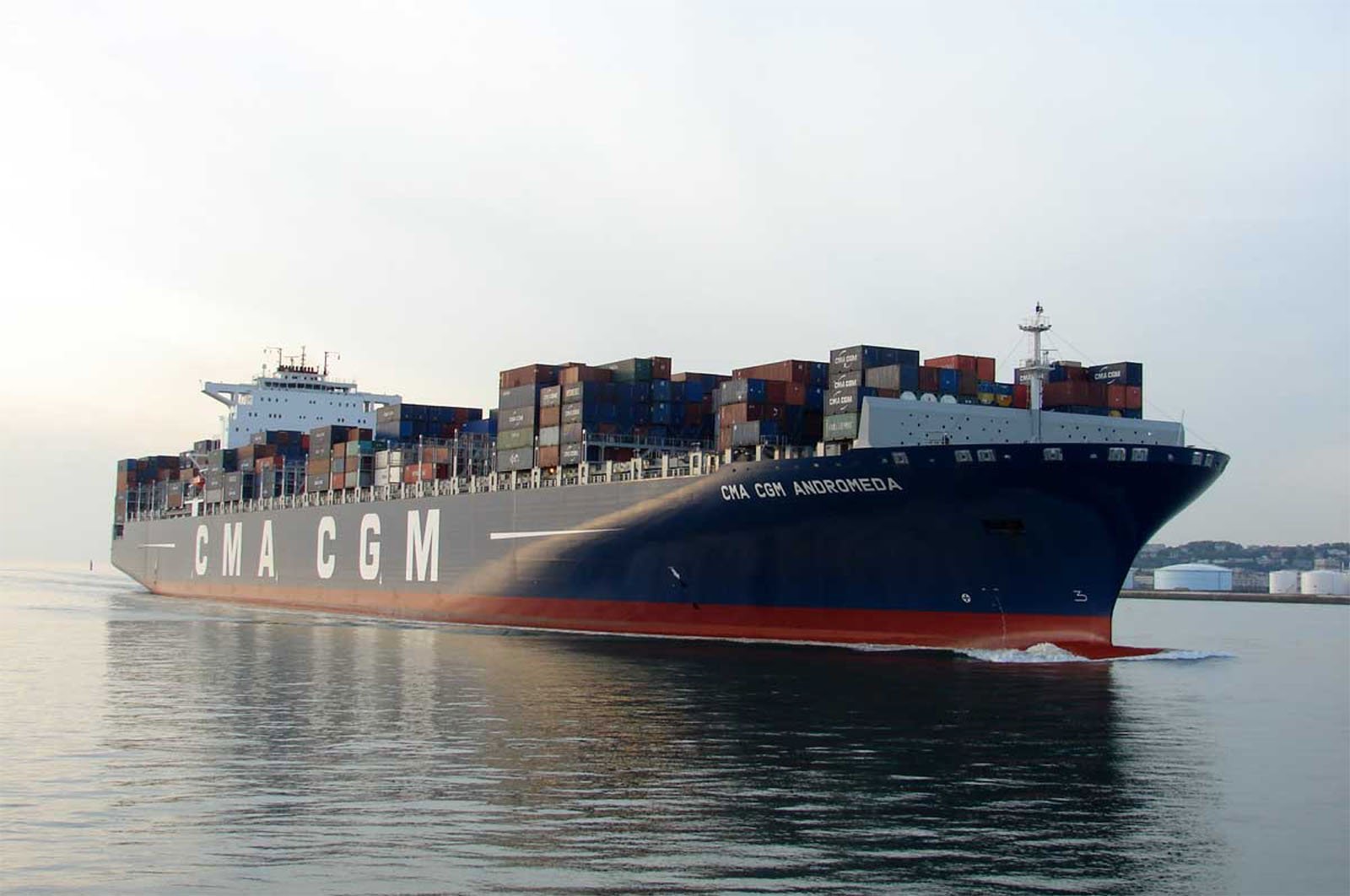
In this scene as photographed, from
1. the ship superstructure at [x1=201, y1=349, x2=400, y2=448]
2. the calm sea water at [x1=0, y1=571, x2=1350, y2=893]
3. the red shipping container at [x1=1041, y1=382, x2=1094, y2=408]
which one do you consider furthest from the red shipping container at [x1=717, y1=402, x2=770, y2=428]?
the ship superstructure at [x1=201, y1=349, x2=400, y2=448]

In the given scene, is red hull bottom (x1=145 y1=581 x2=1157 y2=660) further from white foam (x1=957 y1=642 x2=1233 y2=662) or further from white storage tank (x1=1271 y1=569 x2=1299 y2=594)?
white storage tank (x1=1271 y1=569 x2=1299 y2=594)

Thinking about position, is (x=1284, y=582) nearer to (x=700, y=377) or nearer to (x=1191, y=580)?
(x=1191, y=580)

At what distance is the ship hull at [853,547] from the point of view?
30.7 m

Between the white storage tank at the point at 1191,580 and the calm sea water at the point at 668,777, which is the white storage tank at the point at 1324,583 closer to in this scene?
the white storage tank at the point at 1191,580

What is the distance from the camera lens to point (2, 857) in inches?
450

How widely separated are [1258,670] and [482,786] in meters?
26.0

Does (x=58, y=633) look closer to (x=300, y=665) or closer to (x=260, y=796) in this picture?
(x=300, y=665)

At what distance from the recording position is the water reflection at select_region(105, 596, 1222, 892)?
37.4ft

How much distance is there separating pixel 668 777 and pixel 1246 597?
444 feet

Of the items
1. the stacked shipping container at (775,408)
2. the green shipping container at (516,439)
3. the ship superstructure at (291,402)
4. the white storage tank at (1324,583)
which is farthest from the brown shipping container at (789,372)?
the white storage tank at (1324,583)

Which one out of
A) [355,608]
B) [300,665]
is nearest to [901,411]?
[300,665]

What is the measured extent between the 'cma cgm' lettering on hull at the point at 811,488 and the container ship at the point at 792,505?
5cm

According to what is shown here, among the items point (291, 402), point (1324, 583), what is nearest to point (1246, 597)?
point (1324, 583)

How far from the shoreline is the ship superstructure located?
92.0 m
